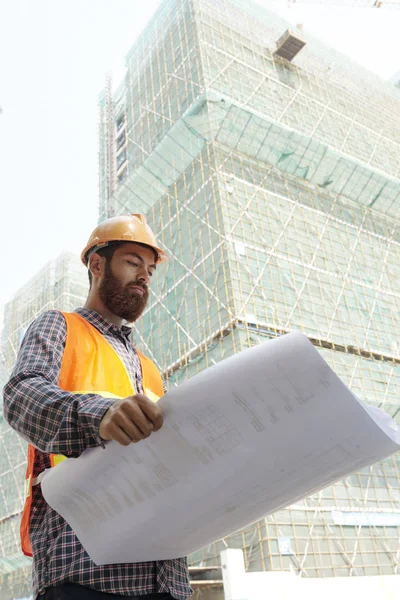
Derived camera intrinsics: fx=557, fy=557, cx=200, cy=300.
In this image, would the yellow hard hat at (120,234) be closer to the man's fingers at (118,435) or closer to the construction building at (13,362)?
the man's fingers at (118,435)

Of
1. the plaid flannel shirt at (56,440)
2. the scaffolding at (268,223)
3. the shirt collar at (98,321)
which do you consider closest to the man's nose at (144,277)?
the shirt collar at (98,321)

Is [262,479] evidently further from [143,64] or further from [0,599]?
[0,599]

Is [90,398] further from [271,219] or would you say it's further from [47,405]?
[271,219]

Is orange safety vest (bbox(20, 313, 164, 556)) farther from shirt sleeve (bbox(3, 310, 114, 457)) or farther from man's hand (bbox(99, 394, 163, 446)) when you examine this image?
man's hand (bbox(99, 394, 163, 446))

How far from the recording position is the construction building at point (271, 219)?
354 inches

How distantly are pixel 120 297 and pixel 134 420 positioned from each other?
563 millimetres

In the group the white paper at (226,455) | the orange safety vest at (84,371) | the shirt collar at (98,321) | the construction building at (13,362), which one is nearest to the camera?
the white paper at (226,455)

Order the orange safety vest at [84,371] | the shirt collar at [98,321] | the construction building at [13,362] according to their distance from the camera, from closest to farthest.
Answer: the orange safety vest at [84,371], the shirt collar at [98,321], the construction building at [13,362]

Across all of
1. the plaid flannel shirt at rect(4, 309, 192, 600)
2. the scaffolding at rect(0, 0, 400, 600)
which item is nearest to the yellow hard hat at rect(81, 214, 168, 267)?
the plaid flannel shirt at rect(4, 309, 192, 600)

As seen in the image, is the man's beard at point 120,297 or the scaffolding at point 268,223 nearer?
the man's beard at point 120,297

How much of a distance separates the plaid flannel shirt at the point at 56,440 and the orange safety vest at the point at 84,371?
0.07ft

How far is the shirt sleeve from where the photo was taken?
83 cm

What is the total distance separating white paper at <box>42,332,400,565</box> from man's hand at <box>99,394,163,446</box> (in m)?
0.03

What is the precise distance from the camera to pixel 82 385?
1057 mm
